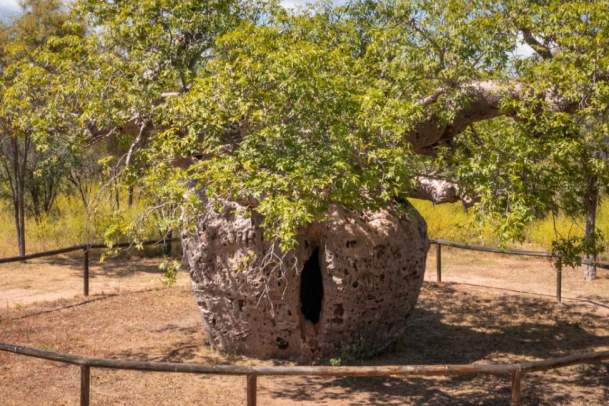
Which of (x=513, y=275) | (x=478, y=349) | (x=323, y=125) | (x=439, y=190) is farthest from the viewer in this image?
(x=513, y=275)

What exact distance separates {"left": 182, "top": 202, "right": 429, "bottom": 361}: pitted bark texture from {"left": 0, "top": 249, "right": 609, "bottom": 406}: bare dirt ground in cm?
33

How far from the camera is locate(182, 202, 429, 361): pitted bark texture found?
27.2 feet

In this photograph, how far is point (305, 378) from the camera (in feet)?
26.5

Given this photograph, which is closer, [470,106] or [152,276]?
[470,106]

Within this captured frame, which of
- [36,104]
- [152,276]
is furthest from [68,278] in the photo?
[36,104]

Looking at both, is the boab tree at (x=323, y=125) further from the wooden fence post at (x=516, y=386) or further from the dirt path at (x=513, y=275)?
the dirt path at (x=513, y=275)

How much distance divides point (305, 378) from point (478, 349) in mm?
2301

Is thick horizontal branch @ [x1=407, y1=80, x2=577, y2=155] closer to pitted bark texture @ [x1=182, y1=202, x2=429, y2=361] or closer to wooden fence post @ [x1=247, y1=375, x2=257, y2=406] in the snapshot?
pitted bark texture @ [x1=182, y1=202, x2=429, y2=361]

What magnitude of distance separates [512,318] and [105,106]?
601cm

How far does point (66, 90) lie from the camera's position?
888cm

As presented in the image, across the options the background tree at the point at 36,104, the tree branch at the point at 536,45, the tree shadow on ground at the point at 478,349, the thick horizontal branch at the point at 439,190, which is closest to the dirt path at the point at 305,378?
the tree shadow on ground at the point at 478,349

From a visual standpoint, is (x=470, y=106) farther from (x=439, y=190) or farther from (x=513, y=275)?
(x=513, y=275)

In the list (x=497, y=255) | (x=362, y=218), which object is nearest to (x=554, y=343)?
(x=362, y=218)

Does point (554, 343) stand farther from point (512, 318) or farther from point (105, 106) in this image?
point (105, 106)
